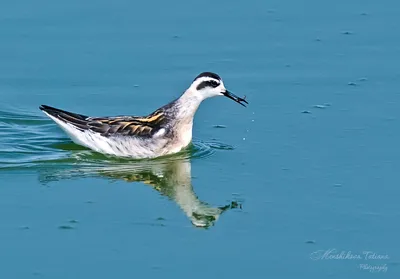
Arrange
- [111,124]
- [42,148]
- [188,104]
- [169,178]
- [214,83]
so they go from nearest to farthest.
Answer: [169,178], [214,83], [111,124], [42,148], [188,104]

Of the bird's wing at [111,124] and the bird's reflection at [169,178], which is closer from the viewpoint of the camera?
the bird's reflection at [169,178]

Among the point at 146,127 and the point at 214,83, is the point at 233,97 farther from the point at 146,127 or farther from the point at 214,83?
the point at 146,127

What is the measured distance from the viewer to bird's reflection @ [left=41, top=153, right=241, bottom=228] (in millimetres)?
15234

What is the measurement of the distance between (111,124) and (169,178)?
136 centimetres

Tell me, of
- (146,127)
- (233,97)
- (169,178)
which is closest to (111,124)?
(146,127)

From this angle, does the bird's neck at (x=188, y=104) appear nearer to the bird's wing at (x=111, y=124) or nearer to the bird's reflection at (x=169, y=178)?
the bird's wing at (x=111, y=124)

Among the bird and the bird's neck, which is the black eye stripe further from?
the bird's neck

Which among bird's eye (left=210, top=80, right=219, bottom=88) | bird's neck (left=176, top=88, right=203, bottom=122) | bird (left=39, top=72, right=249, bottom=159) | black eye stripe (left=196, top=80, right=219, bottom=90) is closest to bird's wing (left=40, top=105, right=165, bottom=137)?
bird (left=39, top=72, right=249, bottom=159)

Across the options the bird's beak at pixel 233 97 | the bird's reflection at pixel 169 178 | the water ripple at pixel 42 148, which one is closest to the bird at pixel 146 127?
the bird's beak at pixel 233 97

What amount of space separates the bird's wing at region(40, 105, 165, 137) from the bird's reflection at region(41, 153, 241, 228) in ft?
1.55

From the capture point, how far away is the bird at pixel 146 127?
683 inches

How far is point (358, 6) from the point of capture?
2181 cm

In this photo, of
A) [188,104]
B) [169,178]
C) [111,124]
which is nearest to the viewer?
[169,178]

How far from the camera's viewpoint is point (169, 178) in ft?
54.7
